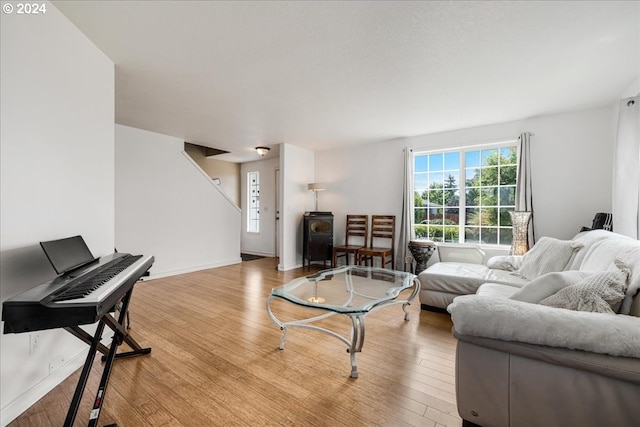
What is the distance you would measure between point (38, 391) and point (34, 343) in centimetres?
28

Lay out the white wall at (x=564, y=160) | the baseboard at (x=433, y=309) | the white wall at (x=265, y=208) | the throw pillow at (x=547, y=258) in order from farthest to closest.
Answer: the white wall at (x=265, y=208) < the white wall at (x=564, y=160) < the baseboard at (x=433, y=309) < the throw pillow at (x=547, y=258)

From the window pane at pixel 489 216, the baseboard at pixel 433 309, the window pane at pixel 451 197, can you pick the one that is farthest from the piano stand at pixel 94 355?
the window pane at pixel 489 216

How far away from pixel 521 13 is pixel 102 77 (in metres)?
3.12

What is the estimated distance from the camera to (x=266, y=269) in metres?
5.06

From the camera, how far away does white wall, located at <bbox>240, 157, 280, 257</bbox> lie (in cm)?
641

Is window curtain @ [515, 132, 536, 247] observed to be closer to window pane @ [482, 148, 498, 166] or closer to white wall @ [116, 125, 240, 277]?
window pane @ [482, 148, 498, 166]

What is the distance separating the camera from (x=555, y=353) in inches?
42.8

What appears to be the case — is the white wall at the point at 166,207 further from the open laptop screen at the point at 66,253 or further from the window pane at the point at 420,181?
the window pane at the point at 420,181

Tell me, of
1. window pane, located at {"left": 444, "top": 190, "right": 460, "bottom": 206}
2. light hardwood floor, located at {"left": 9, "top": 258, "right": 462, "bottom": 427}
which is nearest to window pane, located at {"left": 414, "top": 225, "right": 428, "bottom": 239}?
window pane, located at {"left": 444, "top": 190, "right": 460, "bottom": 206}

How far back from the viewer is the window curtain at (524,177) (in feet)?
11.6

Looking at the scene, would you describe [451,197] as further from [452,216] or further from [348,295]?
[348,295]

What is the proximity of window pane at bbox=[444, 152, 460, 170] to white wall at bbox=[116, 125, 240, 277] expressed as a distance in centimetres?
420

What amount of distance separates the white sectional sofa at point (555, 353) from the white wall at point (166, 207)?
176 inches

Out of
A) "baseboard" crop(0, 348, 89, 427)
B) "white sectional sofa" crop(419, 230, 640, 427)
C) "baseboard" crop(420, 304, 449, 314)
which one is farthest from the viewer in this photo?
"baseboard" crop(420, 304, 449, 314)
